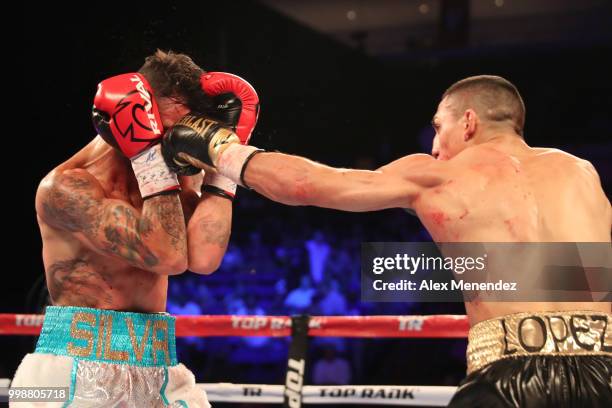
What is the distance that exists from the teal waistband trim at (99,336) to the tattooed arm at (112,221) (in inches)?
6.9

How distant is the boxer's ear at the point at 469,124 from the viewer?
2.15 metres

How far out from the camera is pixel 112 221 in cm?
215

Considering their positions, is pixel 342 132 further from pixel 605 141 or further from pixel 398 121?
pixel 605 141

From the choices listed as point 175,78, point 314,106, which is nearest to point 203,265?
point 175,78

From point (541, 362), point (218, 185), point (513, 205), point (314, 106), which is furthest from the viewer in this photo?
point (314, 106)

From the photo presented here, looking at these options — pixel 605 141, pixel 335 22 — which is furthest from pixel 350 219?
pixel 335 22

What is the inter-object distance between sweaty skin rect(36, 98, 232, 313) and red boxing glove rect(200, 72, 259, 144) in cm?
33

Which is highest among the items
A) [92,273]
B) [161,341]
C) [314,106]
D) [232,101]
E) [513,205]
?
[314,106]

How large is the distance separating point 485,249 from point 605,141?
578 centimetres

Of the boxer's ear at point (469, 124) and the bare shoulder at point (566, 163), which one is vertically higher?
the boxer's ear at point (469, 124)

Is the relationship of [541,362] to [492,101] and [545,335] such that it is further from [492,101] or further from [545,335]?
[492,101]

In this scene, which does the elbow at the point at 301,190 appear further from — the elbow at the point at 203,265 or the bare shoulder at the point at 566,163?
the bare shoulder at the point at 566,163

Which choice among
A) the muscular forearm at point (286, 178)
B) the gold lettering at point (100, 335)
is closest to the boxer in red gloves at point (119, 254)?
the gold lettering at point (100, 335)

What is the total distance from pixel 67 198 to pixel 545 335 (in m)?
1.36
